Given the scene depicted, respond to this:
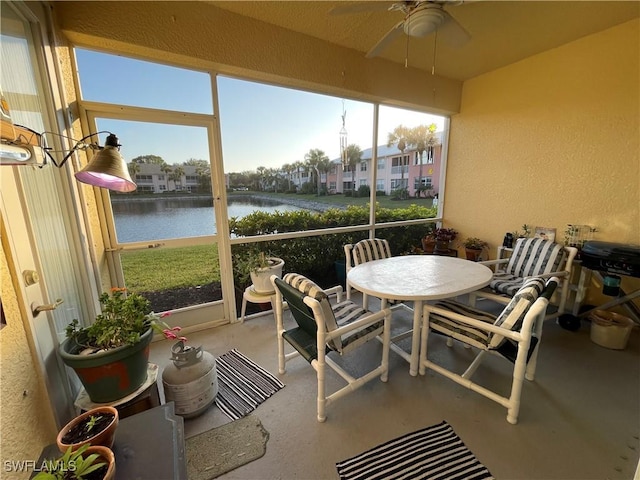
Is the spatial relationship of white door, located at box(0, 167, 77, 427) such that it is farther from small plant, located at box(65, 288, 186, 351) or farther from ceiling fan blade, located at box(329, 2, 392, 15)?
ceiling fan blade, located at box(329, 2, 392, 15)

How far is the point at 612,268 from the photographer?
236 centimetres

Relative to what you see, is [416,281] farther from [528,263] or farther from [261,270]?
[528,263]

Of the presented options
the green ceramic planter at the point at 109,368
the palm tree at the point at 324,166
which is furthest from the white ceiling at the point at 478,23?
the green ceramic planter at the point at 109,368

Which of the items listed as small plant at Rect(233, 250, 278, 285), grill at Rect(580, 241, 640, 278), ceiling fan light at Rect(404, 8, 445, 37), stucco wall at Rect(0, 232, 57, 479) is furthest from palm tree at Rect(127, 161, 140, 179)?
grill at Rect(580, 241, 640, 278)

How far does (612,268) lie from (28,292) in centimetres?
414

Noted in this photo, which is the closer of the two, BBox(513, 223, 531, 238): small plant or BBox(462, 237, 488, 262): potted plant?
BBox(513, 223, 531, 238): small plant

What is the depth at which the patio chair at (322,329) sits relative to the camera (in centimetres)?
154

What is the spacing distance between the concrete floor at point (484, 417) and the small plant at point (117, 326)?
743mm

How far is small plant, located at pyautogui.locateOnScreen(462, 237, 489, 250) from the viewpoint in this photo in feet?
12.2

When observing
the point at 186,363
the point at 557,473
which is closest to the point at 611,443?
the point at 557,473

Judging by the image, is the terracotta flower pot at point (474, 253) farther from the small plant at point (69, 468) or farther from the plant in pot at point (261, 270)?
the small plant at point (69, 468)

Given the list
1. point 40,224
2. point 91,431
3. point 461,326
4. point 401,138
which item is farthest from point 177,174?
point 401,138

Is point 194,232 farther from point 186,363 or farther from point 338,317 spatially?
point 338,317

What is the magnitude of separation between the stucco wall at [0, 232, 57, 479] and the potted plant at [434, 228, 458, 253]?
410 cm
